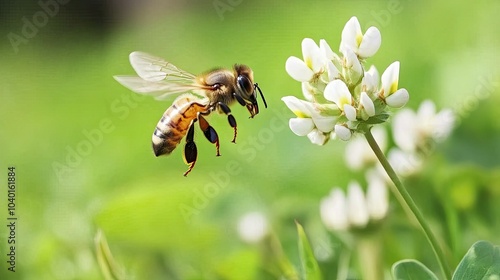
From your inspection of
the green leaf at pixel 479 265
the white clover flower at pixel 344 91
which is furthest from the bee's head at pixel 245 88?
the green leaf at pixel 479 265

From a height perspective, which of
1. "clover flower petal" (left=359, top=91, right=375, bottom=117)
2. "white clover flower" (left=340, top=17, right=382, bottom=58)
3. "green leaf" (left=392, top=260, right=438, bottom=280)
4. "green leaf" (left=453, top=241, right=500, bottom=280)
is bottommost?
"green leaf" (left=453, top=241, right=500, bottom=280)

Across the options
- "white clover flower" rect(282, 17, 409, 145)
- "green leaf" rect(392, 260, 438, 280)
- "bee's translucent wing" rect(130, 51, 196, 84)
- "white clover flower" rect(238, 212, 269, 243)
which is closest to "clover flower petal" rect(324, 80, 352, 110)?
"white clover flower" rect(282, 17, 409, 145)

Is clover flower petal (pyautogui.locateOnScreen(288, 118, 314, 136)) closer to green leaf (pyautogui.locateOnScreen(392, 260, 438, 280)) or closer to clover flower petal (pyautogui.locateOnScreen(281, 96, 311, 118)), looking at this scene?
clover flower petal (pyautogui.locateOnScreen(281, 96, 311, 118))

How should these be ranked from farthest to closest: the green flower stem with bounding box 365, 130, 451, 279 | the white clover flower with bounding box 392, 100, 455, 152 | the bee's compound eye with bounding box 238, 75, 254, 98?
the white clover flower with bounding box 392, 100, 455, 152
the bee's compound eye with bounding box 238, 75, 254, 98
the green flower stem with bounding box 365, 130, 451, 279

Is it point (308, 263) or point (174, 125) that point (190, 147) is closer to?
point (174, 125)

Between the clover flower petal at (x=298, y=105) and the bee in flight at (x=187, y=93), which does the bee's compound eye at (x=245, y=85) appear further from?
the clover flower petal at (x=298, y=105)

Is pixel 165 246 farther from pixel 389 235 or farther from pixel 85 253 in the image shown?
pixel 389 235

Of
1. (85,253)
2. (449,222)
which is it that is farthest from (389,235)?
(85,253)
